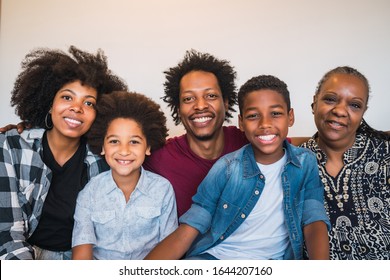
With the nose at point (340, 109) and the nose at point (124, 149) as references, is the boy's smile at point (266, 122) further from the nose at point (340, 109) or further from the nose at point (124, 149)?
the nose at point (124, 149)

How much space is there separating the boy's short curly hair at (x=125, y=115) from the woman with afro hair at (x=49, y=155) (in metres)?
0.04

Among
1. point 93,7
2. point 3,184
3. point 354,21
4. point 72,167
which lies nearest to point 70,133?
point 72,167

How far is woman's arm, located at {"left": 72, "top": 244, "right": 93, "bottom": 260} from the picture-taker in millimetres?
1309

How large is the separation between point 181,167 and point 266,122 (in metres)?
0.43

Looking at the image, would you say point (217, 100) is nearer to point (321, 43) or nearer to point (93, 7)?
point (321, 43)

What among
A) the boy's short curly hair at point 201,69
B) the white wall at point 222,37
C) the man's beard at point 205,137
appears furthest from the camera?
the white wall at point 222,37

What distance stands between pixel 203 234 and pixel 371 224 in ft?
2.03

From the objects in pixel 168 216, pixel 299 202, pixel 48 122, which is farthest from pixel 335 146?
pixel 48 122

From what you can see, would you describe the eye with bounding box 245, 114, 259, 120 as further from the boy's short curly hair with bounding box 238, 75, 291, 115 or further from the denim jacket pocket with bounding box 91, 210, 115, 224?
the denim jacket pocket with bounding box 91, 210, 115, 224

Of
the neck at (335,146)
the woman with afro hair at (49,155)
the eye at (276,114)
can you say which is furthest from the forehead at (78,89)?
the neck at (335,146)

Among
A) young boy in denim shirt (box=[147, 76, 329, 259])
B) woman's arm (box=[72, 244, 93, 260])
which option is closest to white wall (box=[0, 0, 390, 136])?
young boy in denim shirt (box=[147, 76, 329, 259])

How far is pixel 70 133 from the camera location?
1.45 m

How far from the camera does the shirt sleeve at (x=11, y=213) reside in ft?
4.33

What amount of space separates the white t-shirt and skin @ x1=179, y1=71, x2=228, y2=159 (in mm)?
344
